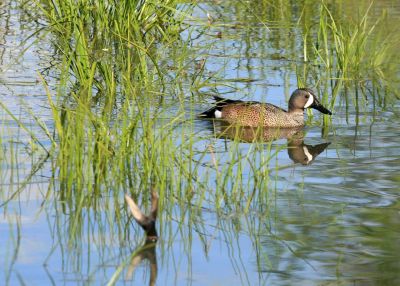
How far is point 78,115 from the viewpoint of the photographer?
270 inches

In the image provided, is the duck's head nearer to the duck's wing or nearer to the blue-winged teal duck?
the blue-winged teal duck

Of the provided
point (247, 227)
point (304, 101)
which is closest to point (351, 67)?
point (304, 101)

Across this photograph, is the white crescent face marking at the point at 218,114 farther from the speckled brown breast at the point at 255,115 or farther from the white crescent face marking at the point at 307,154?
the white crescent face marking at the point at 307,154

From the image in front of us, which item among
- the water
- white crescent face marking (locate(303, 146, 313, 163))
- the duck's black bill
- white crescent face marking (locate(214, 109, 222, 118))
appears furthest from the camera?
white crescent face marking (locate(214, 109, 222, 118))

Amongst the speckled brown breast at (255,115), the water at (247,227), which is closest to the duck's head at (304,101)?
the speckled brown breast at (255,115)

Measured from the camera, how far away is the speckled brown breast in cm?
991

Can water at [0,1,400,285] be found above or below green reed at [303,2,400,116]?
below

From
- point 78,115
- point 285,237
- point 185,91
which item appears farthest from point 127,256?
point 185,91

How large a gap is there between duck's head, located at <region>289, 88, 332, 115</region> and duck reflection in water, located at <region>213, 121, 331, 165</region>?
20 centimetres

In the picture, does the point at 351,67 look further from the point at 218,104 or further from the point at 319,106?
the point at 218,104

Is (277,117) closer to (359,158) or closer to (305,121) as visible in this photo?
(305,121)

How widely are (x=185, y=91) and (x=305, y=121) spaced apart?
1114 mm

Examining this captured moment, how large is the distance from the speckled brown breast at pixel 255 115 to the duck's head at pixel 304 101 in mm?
103

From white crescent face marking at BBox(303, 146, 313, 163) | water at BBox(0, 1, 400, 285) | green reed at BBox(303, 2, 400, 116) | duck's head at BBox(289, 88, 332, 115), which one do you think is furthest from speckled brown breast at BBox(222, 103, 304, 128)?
white crescent face marking at BBox(303, 146, 313, 163)
